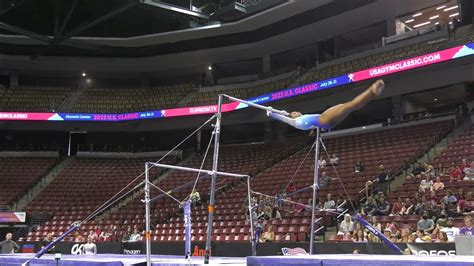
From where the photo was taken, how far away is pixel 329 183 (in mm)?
19016

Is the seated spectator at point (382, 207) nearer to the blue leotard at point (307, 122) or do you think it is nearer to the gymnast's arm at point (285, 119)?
the gymnast's arm at point (285, 119)

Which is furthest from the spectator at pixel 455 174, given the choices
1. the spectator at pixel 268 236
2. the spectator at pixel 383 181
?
the spectator at pixel 268 236

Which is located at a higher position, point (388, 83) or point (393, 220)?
point (388, 83)

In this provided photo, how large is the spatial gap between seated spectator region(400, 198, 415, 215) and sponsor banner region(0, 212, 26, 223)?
61.2 ft

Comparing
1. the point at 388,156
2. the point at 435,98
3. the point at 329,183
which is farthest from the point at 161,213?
the point at 435,98

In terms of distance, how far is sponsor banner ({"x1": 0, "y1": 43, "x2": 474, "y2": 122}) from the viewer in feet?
63.4

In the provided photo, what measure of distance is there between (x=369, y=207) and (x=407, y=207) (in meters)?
1.26

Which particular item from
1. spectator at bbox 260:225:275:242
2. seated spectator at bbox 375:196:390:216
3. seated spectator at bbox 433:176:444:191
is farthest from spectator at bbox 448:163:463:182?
spectator at bbox 260:225:275:242

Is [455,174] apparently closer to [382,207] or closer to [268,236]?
[382,207]

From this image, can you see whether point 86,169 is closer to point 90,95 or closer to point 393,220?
point 90,95

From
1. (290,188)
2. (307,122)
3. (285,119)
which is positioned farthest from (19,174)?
(307,122)

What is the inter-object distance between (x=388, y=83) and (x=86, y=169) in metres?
19.4

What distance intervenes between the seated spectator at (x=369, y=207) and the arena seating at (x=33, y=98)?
22170 mm

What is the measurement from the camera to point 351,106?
555 centimetres
